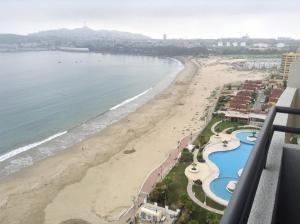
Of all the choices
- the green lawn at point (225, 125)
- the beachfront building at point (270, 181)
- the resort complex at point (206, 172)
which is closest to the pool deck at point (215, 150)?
the resort complex at point (206, 172)

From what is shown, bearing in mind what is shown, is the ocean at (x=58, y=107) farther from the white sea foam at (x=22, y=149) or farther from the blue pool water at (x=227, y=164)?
the blue pool water at (x=227, y=164)

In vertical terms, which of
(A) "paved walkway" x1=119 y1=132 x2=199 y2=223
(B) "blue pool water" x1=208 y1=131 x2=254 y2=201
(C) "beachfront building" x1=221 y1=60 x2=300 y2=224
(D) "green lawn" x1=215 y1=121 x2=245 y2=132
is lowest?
(A) "paved walkway" x1=119 y1=132 x2=199 y2=223

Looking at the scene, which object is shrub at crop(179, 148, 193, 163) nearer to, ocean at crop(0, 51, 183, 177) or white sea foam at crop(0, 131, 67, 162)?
ocean at crop(0, 51, 183, 177)

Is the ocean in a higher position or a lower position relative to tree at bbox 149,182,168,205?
lower

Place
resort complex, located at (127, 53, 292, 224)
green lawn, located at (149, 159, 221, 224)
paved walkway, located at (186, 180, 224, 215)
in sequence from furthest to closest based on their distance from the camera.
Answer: paved walkway, located at (186, 180, 224, 215)
resort complex, located at (127, 53, 292, 224)
green lawn, located at (149, 159, 221, 224)

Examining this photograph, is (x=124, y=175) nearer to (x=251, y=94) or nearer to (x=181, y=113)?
(x=181, y=113)

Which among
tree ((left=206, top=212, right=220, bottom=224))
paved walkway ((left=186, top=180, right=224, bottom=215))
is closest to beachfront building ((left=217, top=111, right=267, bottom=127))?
paved walkway ((left=186, top=180, right=224, bottom=215))

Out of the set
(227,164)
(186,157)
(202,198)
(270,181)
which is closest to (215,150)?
(227,164)
